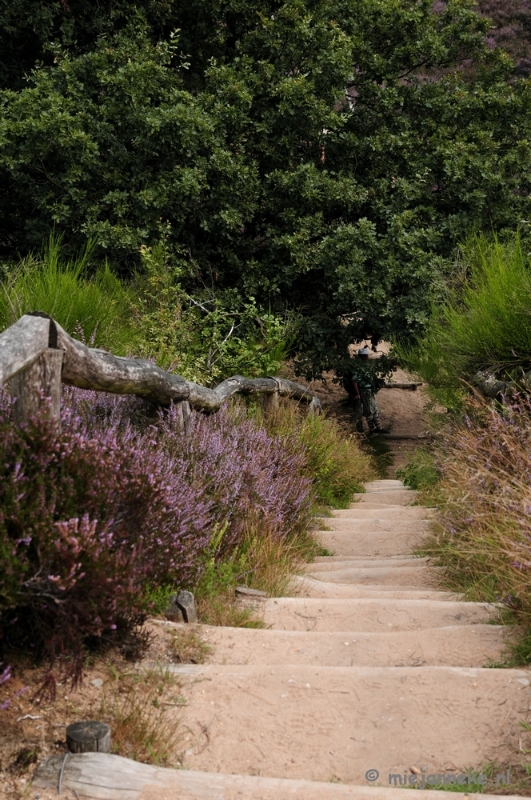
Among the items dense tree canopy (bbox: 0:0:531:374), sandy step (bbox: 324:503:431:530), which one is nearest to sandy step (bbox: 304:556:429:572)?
sandy step (bbox: 324:503:431:530)

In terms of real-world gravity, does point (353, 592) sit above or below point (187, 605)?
below

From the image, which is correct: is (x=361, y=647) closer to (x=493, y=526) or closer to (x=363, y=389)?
(x=493, y=526)

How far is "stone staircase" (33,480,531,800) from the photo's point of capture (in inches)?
82.9

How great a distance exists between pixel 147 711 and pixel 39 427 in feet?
3.23

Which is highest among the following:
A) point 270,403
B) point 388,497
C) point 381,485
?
point 270,403

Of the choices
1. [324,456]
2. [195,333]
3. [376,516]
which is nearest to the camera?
[376,516]

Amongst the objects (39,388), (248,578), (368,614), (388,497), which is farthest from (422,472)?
(39,388)

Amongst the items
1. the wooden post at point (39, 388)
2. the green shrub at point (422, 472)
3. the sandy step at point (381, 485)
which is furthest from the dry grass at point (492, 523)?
the sandy step at point (381, 485)

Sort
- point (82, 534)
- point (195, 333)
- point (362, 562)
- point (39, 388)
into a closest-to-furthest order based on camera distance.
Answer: point (82, 534)
point (39, 388)
point (362, 562)
point (195, 333)

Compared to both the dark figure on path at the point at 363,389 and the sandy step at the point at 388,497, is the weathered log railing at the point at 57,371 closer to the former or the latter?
the sandy step at the point at 388,497

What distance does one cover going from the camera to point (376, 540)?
5.83 m

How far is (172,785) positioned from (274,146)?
10.00m

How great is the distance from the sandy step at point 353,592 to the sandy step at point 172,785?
6.30 feet

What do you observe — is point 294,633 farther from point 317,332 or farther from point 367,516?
point 317,332
